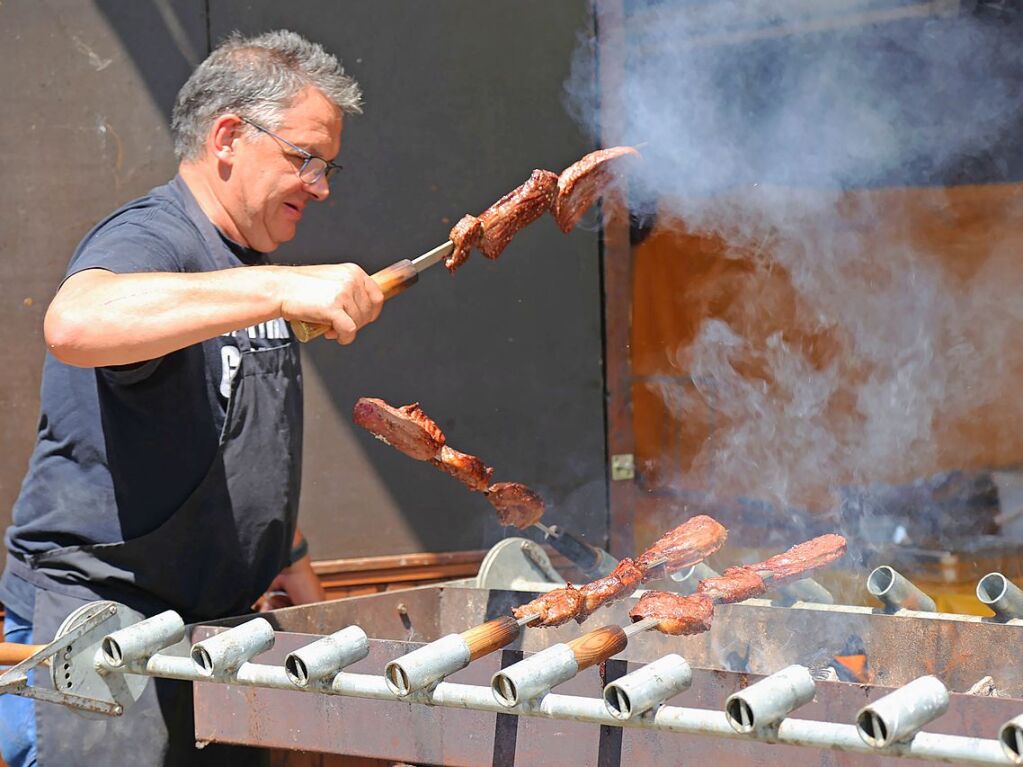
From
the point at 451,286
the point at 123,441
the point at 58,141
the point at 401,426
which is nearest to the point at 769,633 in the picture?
the point at 401,426

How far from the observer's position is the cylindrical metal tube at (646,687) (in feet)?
6.52

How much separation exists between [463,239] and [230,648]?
1.28 metres

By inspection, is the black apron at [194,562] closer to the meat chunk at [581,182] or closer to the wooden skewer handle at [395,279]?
the wooden skewer handle at [395,279]

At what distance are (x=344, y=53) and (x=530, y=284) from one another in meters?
1.15

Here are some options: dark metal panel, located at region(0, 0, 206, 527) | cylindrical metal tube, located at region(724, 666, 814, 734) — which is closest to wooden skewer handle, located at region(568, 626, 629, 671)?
cylindrical metal tube, located at region(724, 666, 814, 734)

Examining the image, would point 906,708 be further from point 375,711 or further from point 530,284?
point 530,284

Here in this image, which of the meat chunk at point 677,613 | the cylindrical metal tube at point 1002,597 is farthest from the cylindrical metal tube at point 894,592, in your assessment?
the meat chunk at point 677,613

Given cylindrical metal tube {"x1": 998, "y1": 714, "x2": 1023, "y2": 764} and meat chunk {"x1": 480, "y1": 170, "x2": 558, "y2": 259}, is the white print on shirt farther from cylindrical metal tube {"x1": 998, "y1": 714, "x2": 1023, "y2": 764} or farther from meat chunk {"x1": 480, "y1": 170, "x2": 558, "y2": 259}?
cylindrical metal tube {"x1": 998, "y1": 714, "x2": 1023, "y2": 764}

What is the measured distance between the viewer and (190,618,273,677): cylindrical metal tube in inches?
90.7

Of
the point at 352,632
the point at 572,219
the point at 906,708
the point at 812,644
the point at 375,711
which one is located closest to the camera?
the point at 906,708

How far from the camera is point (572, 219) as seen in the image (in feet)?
11.4

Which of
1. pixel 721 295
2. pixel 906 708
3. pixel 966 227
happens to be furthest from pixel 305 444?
pixel 906 708

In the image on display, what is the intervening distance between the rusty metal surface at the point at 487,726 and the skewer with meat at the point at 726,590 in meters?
0.41

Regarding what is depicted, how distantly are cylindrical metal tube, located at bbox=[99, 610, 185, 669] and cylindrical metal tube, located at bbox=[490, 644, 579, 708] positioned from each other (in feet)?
2.55
